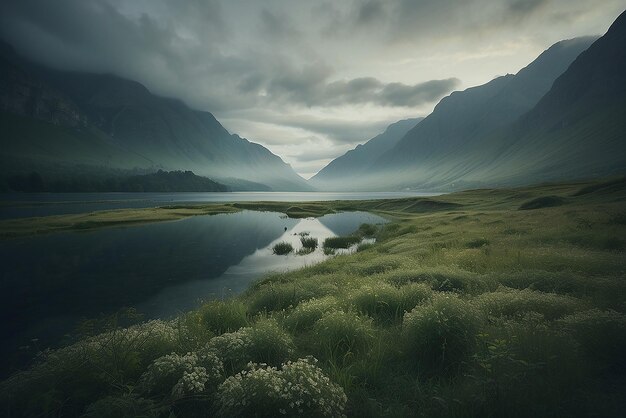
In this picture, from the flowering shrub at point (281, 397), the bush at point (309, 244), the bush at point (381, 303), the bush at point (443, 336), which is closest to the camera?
the flowering shrub at point (281, 397)

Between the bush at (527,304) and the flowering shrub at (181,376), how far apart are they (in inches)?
382

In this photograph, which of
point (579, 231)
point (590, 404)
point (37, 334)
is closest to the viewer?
point (590, 404)

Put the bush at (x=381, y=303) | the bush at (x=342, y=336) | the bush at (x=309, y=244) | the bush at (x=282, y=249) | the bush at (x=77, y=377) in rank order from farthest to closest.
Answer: the bush at (x=309, y=244) → the bush at (x=282, y=249) → the bush at (x=381, y=303) → the bush at (x=342, y=336) → the bush at (x=77, y=377)

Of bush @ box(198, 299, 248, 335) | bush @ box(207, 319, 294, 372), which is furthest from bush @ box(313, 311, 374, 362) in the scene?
bush @ box(198, 299, 248, 335)

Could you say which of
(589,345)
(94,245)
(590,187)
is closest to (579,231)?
(589,345)

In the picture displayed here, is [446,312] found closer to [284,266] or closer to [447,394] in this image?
[447,394]

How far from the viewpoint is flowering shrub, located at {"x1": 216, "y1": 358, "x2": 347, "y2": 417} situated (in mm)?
6906

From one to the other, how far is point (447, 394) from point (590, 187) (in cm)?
7713

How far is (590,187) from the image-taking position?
64.0 m

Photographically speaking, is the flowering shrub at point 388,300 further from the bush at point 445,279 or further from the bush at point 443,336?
the bush at point 443,336

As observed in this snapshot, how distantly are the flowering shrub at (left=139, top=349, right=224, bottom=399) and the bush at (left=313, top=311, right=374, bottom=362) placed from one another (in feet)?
11.5

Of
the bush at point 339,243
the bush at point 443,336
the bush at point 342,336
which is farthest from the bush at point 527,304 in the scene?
the bush at point 339,243

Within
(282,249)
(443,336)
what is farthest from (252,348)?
(282,249)

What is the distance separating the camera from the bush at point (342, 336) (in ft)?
35.4
